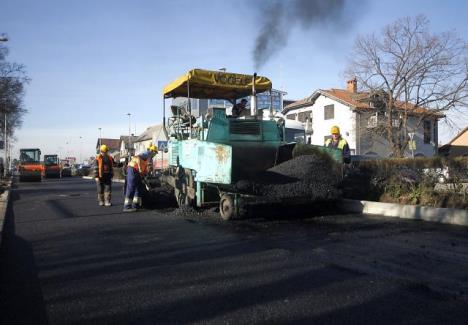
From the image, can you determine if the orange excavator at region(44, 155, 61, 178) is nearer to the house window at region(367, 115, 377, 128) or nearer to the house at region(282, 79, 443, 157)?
the house at region(282, 79, 443, 157)

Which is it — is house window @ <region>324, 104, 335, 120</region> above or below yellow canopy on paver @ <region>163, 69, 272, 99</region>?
above

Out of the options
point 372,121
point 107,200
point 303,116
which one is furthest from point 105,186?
point 303,116

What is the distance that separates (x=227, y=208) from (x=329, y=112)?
33414 millimetres

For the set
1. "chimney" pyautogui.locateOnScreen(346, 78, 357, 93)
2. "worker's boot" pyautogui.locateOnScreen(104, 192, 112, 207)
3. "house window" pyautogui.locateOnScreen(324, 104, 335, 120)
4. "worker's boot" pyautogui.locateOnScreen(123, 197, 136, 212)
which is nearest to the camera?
"worker's boot" pyautogui.locateOnScreen(123, 197, 136, 212)

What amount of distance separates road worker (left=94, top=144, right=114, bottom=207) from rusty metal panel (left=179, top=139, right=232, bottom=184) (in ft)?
11.5

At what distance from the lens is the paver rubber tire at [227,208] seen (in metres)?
8.48

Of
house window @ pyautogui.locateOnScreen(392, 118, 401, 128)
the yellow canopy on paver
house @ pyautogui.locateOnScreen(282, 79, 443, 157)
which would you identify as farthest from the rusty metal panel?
house window @ pyautogui.locateOnScreen(392, 118, 401, 128)

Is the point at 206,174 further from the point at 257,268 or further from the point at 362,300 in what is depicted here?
the point at 362,300

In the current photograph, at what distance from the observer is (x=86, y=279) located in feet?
16.2

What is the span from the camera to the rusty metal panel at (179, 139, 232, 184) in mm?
8234

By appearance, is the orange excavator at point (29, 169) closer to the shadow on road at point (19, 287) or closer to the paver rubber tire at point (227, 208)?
the paver rubber tire at point (227, 208)

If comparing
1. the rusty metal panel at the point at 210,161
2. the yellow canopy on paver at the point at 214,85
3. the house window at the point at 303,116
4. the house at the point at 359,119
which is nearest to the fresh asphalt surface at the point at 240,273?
the rusty metal panel at the point at 210,161

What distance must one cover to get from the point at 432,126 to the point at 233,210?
37.9 metres

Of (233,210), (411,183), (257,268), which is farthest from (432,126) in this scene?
(257,268)
